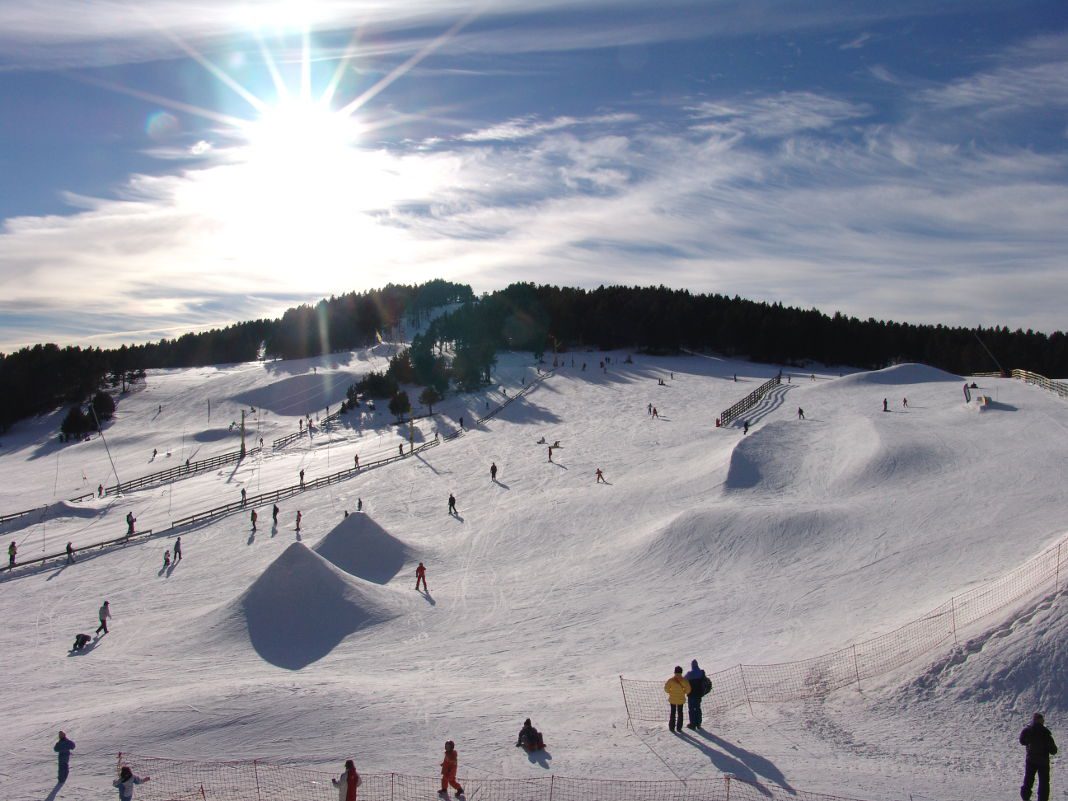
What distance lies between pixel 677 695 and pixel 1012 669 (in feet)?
17.9

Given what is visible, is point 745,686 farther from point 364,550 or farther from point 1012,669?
point 364,550

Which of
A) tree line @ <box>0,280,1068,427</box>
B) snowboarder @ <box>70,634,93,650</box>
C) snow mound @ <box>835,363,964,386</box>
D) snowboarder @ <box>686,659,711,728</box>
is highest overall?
tree line @ <box>0,280,1068,427</box>

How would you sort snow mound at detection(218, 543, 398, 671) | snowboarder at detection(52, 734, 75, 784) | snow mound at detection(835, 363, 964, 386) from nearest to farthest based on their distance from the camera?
snowboarder at detection(52, 734, 75, 784) < snow mound at detection(218, 543, 398, 671) < snow mound at detection(835, 363, 964, 386)

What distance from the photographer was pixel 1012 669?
11.3 metres

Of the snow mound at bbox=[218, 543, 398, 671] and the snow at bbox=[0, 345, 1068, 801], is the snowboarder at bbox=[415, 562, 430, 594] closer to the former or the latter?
the snow at bbox=[0, 345, 1068, 801]

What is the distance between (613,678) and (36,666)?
604 inches

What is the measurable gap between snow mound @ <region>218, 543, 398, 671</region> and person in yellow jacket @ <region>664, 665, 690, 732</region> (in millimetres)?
10442

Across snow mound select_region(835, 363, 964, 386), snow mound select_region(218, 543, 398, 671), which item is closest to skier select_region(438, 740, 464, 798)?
snow mound select_region(218, 543, 398, 671)

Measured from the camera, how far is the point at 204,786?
10.6m

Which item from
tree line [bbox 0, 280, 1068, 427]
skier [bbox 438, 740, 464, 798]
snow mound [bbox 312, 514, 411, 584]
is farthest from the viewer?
tree line [bbox 0, 280, 1068, 427]

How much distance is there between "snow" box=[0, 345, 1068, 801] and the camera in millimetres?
11062

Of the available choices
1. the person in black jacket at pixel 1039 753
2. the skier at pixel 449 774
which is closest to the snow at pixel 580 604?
the person in black jacket at pixel 1039 753

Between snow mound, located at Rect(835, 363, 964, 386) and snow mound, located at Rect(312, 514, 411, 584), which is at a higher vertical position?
snow mound, located at Rect(835, 363, 964, 386)

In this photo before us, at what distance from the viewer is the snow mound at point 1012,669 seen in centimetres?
1088
